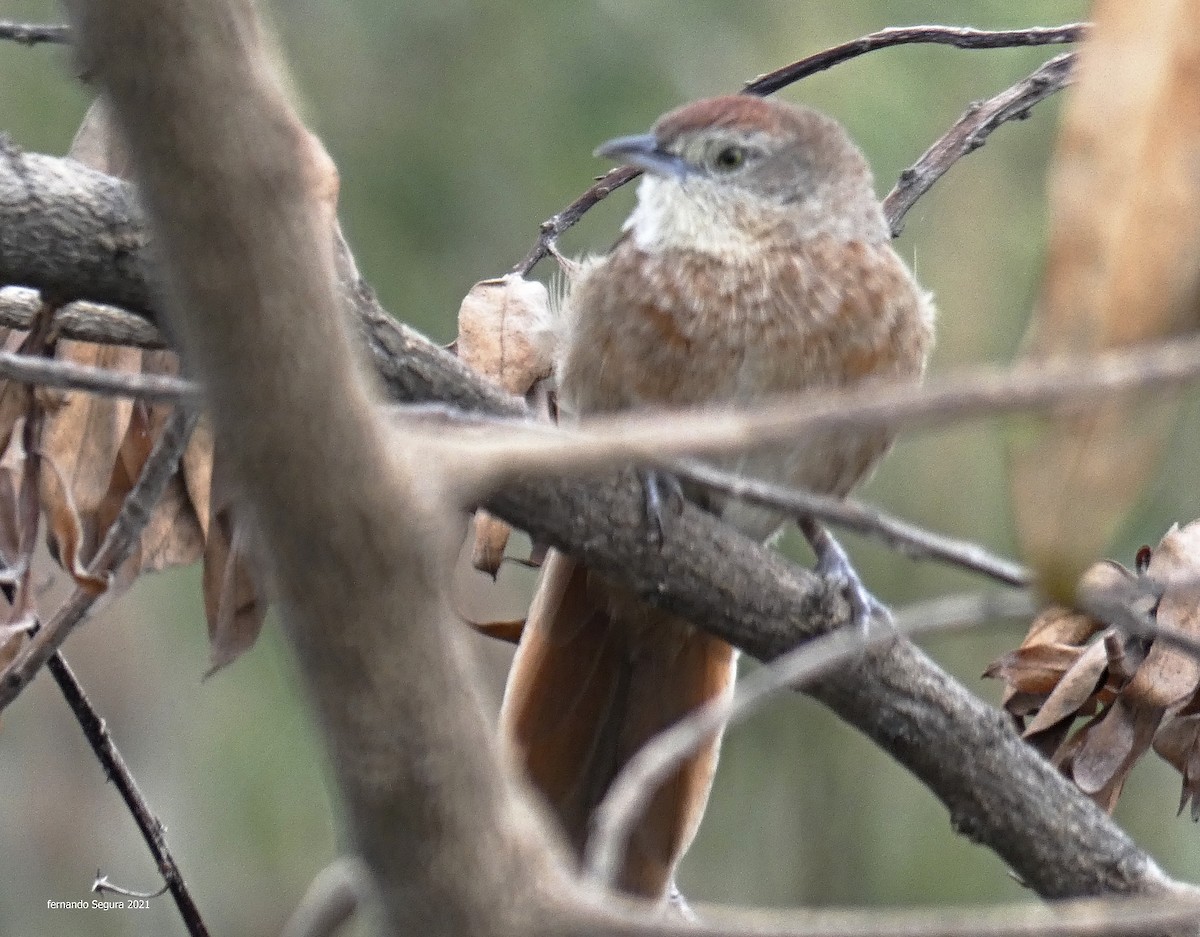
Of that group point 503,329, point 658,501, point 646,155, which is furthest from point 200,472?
point 646,155

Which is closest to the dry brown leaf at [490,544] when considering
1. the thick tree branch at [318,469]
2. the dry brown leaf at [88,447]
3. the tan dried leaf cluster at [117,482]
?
the tan dried leaf cluster at [117,482]

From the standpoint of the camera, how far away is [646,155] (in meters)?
3.69

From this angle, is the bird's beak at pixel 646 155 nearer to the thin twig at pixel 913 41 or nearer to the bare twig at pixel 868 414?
the thin twig at pixel 913 41

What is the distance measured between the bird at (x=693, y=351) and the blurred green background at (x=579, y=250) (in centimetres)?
220

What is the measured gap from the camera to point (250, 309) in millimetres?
1142

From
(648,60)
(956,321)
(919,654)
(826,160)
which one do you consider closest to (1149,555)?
(919,654)

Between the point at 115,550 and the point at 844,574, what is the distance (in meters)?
1.36

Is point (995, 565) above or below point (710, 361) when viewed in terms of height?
above

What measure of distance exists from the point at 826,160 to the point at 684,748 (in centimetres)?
259

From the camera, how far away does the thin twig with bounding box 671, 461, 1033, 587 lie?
1352mm

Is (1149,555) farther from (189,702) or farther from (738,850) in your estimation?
(189,702)

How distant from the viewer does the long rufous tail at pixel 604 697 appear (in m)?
3.49

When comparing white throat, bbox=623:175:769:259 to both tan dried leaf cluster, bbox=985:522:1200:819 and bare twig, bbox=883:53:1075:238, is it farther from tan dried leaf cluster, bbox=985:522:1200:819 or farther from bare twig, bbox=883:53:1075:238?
tan dried leaf cluster, bbox=985:522:1200:819

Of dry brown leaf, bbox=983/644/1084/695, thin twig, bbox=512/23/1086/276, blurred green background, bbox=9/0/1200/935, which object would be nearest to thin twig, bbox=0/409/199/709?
thin twig, bbox=512/23/1086/276
